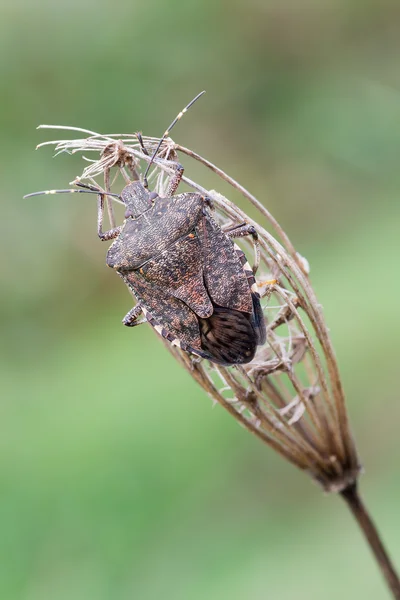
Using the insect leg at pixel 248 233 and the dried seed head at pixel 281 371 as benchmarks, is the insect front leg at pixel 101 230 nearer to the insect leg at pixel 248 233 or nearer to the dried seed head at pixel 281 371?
the dried seed head at pixel 281 371

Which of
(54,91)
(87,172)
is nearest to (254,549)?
(87,172)

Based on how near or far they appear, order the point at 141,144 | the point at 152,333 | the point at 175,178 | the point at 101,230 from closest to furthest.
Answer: the point at 141,144 → the point at 175,178 → the point at 101,230 → the point at 152,333

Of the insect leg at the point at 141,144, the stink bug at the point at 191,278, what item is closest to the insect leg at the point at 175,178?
the stink bug at the point at 191,278

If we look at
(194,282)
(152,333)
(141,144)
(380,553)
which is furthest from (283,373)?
(152,333)

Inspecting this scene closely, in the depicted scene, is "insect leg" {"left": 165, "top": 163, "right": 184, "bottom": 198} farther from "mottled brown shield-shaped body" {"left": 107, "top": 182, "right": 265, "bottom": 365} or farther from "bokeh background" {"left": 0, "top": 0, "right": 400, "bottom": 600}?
"bokeh background" {"left": 0, "top": 0, "right": 400, "bottom": 600}

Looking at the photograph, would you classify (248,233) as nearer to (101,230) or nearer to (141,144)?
(141,144)

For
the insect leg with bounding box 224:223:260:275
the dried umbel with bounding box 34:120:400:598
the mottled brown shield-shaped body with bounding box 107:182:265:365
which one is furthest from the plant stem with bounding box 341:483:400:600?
the insect leg with bounding box 224:223:260:275
